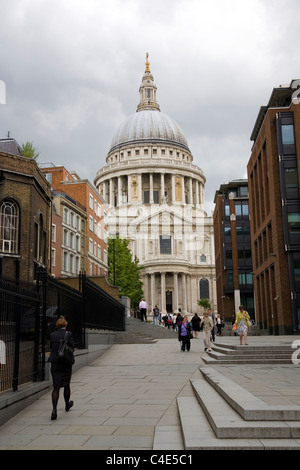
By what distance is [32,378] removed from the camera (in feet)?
35.3

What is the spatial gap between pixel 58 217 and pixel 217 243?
35.5 meters

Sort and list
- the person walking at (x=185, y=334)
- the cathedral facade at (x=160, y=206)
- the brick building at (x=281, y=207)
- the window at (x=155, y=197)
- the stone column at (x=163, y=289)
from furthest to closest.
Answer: the window at (x=155, y=197) → the cathedral facade at (x=160, y=206) → the stone column at (x=163, y=289) → the brick building at (x=281, y=207) → the person walking at (x=185, y=334)

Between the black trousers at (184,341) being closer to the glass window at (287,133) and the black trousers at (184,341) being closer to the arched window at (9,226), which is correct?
the arched window at (9,226)

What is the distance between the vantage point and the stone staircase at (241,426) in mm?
6262

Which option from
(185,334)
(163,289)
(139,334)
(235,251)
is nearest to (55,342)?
(185,334)

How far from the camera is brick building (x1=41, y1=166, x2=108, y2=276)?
155 ft

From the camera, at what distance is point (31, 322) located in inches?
416

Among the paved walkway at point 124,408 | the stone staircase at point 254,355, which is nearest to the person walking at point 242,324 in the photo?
the stone staircase at point 254,355

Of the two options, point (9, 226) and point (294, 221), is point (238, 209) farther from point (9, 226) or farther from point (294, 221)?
point (9, 226)

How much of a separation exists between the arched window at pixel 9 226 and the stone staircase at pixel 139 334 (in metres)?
7.73

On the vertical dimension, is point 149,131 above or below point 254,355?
above

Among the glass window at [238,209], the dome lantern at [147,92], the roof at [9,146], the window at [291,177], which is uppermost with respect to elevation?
the dome lantern at [147,92]

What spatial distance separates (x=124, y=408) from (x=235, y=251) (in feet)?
183
